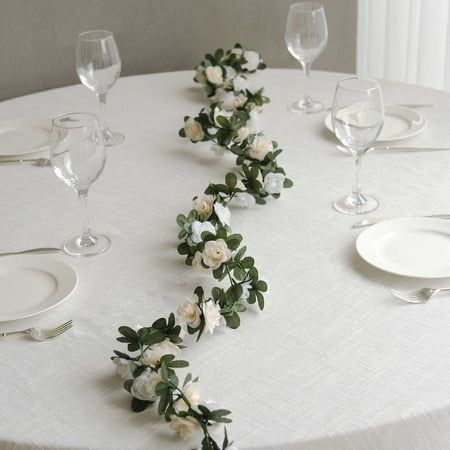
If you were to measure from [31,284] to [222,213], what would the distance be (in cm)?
34

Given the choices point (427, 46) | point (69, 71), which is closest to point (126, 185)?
point (69, 71)

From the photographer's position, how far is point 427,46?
10.1 ft

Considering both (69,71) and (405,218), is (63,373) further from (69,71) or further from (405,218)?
(69,71)

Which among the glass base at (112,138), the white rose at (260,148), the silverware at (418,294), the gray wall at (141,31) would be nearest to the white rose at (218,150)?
the white rose at (260,148)

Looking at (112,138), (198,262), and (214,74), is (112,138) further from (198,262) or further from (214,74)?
(198,262)

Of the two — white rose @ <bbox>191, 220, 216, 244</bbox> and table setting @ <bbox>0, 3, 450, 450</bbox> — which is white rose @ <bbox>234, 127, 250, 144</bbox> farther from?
white rose @ <bbox>191, 220, 216, 244</bbox>

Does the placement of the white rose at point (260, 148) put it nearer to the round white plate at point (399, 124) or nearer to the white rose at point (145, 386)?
the round white plate at point (399, 124)

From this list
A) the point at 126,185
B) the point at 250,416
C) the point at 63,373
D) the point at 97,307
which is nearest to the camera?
the point at 250,416

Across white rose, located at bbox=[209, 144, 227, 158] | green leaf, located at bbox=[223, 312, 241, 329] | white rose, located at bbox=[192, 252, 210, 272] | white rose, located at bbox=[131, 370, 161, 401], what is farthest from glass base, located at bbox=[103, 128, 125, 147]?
white rose, located at bbox=[131, 370, 161, 401]

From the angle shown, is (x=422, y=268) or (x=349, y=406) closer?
(x=349, y=406)

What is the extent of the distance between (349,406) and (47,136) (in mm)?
1161

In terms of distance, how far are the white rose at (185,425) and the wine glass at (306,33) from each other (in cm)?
121

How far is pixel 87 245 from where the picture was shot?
1.53 meters

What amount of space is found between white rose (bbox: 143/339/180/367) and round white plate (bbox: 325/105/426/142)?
2.91 feet
